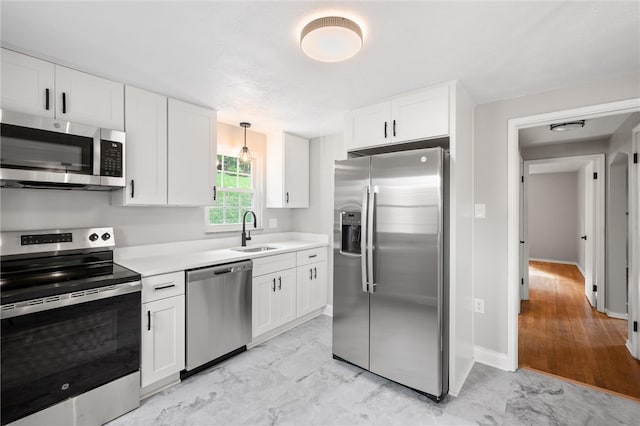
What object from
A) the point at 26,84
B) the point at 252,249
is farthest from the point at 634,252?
the point at 26,84

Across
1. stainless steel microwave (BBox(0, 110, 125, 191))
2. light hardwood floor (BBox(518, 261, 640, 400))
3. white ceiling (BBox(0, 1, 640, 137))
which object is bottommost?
light hardwood floor (BBox(518, 261, 640, 400))

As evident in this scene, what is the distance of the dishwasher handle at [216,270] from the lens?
239 cm

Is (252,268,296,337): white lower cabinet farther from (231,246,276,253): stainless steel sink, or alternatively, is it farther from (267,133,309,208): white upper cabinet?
(267,133,309,208): white upper cabinet

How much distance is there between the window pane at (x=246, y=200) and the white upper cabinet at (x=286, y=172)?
0.23 metres

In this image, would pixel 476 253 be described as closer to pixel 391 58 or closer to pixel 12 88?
pixel 391 58

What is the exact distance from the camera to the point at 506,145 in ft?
8.74

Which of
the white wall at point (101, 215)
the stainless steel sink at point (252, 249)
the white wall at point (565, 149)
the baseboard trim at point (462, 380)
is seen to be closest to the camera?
the white wall at point (101, 215)

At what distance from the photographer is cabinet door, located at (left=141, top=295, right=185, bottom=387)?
2.12m

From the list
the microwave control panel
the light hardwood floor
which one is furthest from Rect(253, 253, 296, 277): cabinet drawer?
the light hardwood floor

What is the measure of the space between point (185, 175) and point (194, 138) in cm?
37

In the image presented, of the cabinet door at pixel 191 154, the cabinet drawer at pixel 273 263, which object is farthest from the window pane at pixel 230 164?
the cabinet drawer at pixel 273 263

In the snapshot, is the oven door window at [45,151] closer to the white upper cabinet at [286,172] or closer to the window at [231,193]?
the window at [231,193]

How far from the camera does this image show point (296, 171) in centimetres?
394

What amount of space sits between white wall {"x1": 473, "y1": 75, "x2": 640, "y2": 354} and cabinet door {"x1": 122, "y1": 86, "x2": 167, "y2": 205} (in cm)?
285
